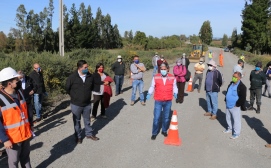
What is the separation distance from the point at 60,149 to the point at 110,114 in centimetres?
331

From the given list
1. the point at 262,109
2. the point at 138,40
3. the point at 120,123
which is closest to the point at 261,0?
the point at 138,40

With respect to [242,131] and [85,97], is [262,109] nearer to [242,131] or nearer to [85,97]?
[242,131]

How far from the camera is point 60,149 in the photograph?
602cm

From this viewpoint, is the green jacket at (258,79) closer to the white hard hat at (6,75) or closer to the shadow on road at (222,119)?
the shadow on road at (222,119)

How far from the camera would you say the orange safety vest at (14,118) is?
371 cm

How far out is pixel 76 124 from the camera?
6266 millimetres

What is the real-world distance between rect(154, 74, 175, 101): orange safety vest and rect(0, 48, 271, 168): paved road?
3.67ft

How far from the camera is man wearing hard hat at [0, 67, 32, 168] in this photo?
146 inches

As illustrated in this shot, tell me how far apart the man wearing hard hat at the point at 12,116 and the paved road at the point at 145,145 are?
1.43 metres

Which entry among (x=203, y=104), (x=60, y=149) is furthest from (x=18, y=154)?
(x=203, y=104)

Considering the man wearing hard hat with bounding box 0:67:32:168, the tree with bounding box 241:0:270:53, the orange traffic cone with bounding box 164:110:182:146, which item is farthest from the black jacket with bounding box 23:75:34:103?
the tree with bounding box 241:0:270:53

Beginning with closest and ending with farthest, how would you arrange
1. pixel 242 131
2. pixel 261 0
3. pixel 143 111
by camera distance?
pixel 242 131
pixel 143 111
pixel 261 0

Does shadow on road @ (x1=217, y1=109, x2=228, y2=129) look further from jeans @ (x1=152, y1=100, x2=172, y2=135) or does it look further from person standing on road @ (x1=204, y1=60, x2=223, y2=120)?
jeans @ (x1=152, y1=100, x2=172, y2=135)

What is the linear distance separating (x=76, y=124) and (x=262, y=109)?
299 inches
